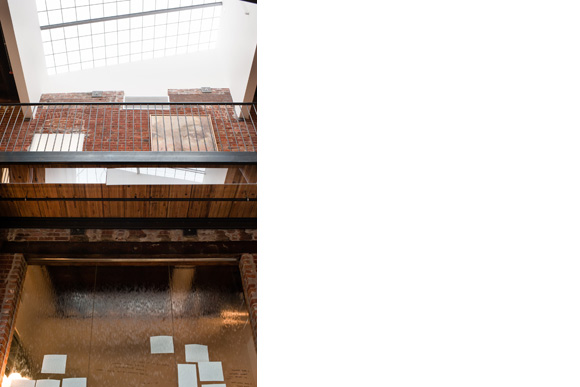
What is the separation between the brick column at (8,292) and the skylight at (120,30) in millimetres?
5715

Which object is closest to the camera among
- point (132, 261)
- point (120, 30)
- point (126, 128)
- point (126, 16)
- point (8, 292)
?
point (8, 292)

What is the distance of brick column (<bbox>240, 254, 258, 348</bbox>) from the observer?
28.6ft

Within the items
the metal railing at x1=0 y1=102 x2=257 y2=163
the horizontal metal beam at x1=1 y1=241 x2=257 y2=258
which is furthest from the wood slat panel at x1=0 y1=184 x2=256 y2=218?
the metal railing at x1=0 y1=102 x2=257 y2=163

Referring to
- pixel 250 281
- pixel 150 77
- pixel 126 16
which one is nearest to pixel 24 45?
pixel 126 16

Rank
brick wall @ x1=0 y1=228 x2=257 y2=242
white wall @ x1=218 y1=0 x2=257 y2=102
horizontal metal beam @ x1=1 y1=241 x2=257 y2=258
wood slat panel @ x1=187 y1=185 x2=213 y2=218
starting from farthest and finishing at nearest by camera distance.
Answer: white wall @ x1=218 y1=0 x2=257 y2=102 < brick wall @ x1=0 y1=228 x2=257 y2=242 < horizontal metal beam @ x1=1 y1=241 x2=257 y2=258 < wood slat panel @ x1=187 y1=185 x2=213 y2=218

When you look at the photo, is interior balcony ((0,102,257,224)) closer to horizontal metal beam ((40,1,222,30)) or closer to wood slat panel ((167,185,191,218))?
wood slat panel ((167,185,191,218))

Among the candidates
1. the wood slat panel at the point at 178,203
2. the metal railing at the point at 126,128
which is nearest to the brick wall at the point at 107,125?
the metal railing at the point at 126,128

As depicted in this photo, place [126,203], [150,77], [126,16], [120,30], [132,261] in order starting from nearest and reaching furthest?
[126,203], [132,261], [126,16], [120,30], [150,77]

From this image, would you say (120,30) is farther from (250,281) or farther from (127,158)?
(250,281)

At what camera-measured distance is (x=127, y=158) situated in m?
7.62

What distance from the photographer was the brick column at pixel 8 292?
303 inches

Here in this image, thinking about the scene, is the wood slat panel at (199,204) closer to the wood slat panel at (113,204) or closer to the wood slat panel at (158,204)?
the wood slat panel at (158,204)

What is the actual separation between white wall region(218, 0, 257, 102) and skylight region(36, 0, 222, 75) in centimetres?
69

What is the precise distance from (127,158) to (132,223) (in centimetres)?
234
